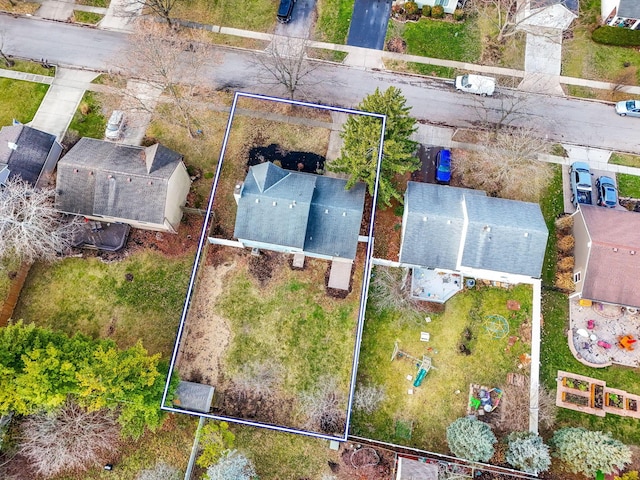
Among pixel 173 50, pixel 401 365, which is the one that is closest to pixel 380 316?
pixel 401 365

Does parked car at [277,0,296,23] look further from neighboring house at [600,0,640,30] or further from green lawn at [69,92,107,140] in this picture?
neighboring house at [600,0,640,30]

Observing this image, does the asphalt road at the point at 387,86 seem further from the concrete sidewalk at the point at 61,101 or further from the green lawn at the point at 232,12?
the green lawn at the point at 232,12

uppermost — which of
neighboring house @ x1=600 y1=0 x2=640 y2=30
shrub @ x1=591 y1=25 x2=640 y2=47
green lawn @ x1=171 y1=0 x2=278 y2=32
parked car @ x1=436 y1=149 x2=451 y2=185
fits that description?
neighboring house @ x1=600 y1=0 x2=640 y2=30

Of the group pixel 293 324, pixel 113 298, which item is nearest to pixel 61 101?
pixel 113 298

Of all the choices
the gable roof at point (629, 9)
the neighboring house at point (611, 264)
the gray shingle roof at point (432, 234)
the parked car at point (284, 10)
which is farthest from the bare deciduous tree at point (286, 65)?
the gable roof at point (629, 9)

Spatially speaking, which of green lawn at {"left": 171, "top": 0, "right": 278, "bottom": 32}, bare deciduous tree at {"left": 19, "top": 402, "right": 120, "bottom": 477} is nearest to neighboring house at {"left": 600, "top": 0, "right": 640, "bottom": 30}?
green lawn at {"left": 171, "top": 0, "right": 278, "bottom": 32}

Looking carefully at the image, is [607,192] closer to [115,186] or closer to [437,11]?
[437,11]
